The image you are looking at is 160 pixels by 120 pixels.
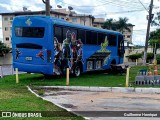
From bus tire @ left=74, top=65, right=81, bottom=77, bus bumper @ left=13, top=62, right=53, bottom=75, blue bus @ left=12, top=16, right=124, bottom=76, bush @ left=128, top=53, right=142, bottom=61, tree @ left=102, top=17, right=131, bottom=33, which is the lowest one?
bush @ left=128, top=53, right=142, bottom=61

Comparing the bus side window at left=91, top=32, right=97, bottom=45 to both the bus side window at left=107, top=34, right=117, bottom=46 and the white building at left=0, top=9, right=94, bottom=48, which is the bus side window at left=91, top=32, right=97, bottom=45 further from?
the white building at left=0, top=9, right=94, bottom=48

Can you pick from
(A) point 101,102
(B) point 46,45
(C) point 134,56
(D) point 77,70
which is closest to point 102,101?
(A) point 101,102

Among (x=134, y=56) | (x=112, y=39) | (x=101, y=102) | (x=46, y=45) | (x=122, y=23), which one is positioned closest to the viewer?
(x=101, y=102)

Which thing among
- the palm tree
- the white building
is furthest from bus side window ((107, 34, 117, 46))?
the palm tree

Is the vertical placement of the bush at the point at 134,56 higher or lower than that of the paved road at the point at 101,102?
lower

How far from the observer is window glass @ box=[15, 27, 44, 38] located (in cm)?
1634

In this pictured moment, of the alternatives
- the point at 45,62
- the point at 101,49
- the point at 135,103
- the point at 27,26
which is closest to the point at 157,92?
the point at 135,103

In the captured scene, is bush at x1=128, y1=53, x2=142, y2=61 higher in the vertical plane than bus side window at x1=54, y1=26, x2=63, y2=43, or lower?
lower

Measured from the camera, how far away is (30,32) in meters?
16.5

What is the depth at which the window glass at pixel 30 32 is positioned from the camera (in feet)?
53.6

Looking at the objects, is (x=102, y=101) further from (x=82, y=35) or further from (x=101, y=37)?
(x=101, y=37)

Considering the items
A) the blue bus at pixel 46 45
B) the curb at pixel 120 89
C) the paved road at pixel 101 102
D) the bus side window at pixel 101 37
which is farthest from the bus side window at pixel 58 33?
the bus side window at pixel 101 37

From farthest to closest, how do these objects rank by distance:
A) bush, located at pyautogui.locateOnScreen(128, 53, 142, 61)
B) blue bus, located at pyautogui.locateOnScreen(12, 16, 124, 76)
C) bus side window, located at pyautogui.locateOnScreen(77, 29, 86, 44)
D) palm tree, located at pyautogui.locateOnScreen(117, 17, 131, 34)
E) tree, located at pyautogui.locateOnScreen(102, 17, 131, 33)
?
1. tree, located at pyautogui.locateOnScreen(102, 17, 131, 33)
2. palm tree, located at pyautogui.locateOnScreen(117, 17, 131, 34)
3. bush, located at pyautogui.locateOnScreen(128, 53, 142, 61)
4. bus side window, located at pyautogui.locateOnScreen(77, 29, 86, 44)
5. blue bus, located at pyautogui.locateOnScreen(12, 16, 124, 76)

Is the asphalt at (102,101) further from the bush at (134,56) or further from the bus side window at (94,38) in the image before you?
the bush at (134,56)
